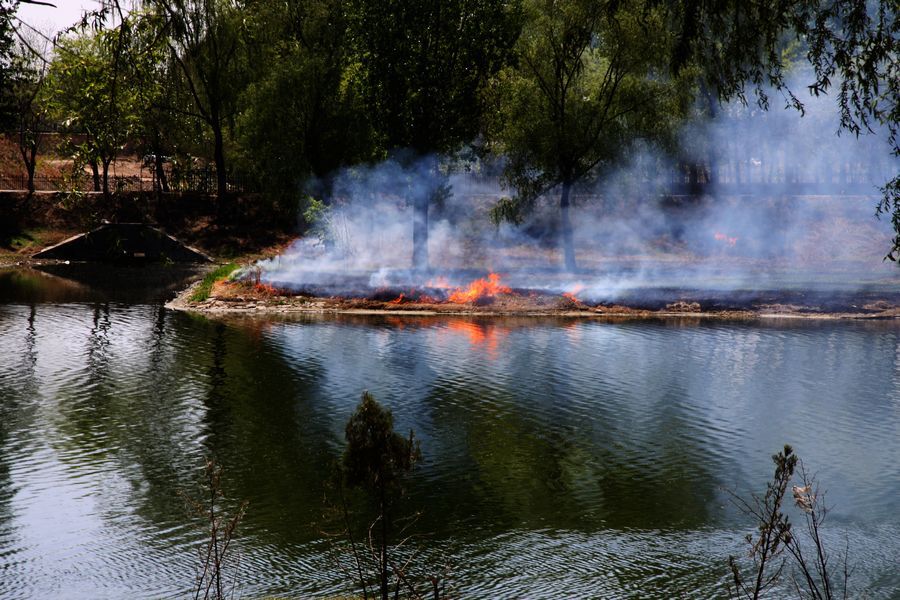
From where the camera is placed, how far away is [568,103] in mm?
50844

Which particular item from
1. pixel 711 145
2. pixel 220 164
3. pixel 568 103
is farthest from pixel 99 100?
pixel 220 164

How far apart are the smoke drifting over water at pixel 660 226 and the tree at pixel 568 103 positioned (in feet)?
8.12

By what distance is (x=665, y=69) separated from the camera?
1975 inches

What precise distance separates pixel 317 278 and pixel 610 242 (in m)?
24.5

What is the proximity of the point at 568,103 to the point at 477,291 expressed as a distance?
1179 centimetres

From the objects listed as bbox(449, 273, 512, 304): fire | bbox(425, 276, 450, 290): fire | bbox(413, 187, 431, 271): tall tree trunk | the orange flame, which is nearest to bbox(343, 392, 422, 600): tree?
bbox(449, 273, 512, 304): fire

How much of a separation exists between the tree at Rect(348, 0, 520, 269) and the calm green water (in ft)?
49.1

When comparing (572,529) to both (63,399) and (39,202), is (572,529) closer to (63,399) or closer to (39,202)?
(63,399)

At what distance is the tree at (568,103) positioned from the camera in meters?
49.5

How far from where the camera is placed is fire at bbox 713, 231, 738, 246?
6506 cm

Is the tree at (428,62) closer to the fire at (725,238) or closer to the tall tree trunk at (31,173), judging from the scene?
the fire at (725,238)

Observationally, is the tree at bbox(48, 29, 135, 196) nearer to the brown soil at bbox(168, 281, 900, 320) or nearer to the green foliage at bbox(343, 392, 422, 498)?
the green foliage at bbox(343, 392, 422, 498)

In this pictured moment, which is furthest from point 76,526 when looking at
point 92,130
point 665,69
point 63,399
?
point 665,69

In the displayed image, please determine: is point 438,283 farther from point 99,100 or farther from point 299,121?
point 99,100
